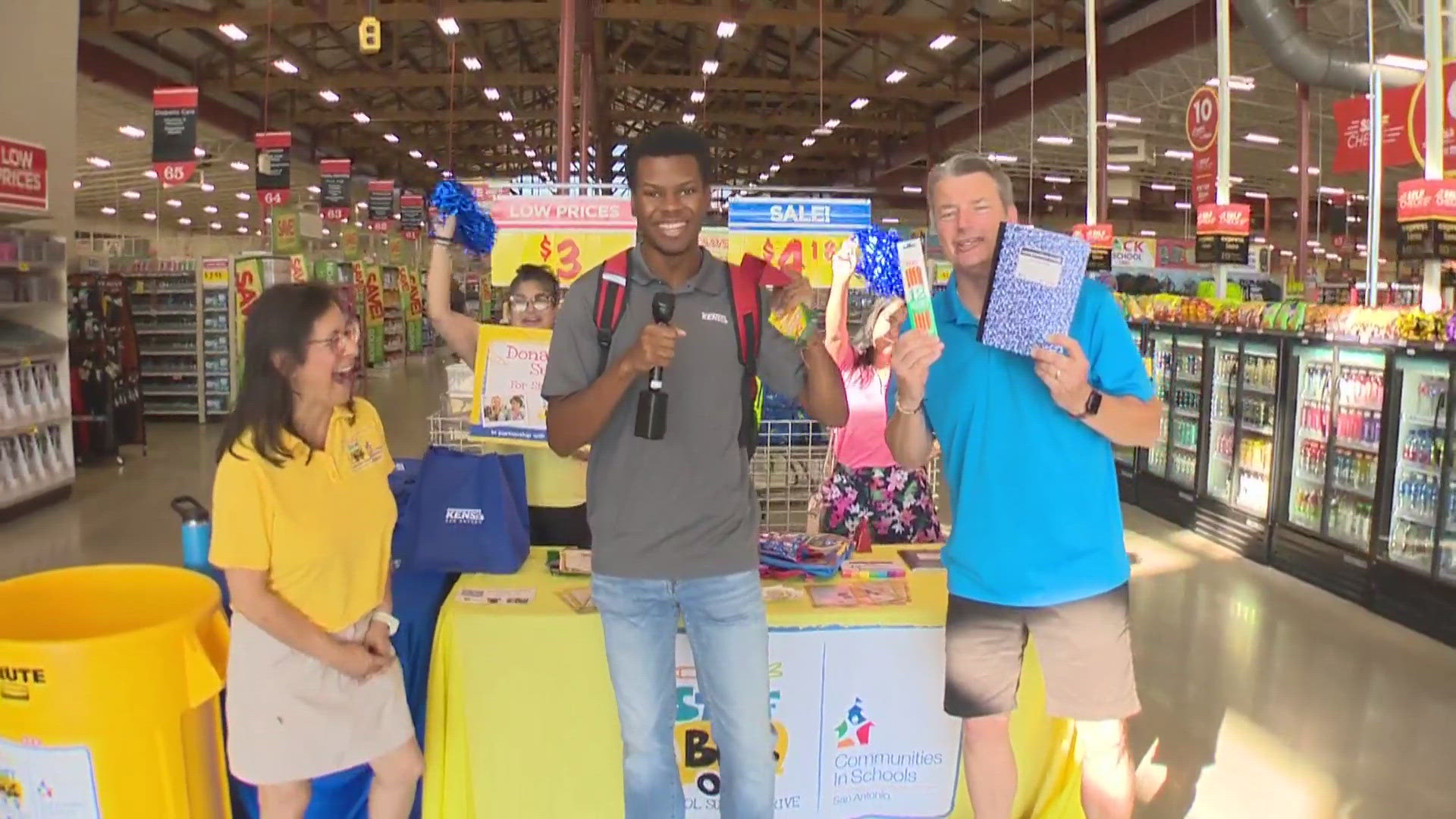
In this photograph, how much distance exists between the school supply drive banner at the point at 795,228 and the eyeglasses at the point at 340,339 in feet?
5.06

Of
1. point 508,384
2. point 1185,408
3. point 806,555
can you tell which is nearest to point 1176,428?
point 1185,408

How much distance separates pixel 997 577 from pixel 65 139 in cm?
967

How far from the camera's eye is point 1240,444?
712 cm

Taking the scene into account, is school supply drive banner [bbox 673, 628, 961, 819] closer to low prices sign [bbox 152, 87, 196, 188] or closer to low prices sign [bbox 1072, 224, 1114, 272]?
low prices sign [bbox 1072, 224, 1114, 272]

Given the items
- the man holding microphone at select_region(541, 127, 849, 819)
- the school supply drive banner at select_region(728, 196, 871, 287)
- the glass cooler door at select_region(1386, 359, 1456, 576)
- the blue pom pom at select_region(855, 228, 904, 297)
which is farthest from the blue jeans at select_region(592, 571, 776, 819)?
the glass cooler door at select_region(1386, 359, 1456, 576)

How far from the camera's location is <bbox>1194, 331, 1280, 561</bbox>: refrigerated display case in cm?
674

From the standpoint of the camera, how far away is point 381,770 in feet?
7.38

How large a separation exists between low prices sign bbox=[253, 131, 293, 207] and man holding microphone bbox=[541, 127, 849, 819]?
16.2 metres

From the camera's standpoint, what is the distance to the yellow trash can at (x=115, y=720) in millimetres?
2061

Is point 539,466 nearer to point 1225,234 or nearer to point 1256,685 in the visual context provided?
point 1256,685

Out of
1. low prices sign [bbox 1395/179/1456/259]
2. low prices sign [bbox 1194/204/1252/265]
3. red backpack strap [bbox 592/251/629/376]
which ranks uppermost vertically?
low prices sign [bbox 1194/204/1252/265]

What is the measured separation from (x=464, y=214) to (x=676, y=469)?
1.42 metres

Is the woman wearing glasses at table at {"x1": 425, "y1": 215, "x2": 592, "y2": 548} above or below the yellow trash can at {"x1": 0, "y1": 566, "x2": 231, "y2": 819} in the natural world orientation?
above

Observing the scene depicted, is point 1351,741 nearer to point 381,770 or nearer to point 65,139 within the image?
point 381,770
